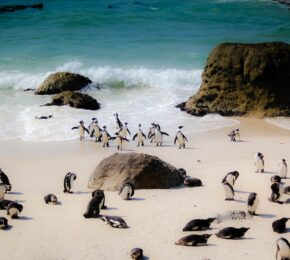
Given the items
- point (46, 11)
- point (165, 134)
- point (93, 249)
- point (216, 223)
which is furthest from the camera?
point (46, 11)

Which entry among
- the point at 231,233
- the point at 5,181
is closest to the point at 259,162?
the point at 231,233

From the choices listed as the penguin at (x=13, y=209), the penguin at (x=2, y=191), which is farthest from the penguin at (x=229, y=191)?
the penguin at (x=2, y=191)

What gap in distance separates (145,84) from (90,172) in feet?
48.0

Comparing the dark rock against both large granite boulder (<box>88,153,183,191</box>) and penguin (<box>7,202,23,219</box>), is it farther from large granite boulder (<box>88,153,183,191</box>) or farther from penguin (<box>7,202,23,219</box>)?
penguin (<box>7,202,23,219</box>)

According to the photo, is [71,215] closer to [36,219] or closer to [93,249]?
[36,219]

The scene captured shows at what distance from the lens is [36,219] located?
Answer: 14383 millimetres

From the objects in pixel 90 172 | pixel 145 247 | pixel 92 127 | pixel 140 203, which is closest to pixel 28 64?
pixel 92 127

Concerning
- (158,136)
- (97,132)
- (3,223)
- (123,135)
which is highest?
(3,223)

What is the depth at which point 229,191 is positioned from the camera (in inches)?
597

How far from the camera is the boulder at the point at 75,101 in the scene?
89.8ft

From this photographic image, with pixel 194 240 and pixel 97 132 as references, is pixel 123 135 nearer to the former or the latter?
pixel 97 132

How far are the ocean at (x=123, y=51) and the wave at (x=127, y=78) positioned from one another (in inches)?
2.0

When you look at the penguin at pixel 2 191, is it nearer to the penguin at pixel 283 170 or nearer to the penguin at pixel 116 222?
the penguin at pixel 116 222

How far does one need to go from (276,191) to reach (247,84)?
1215 centimetres
